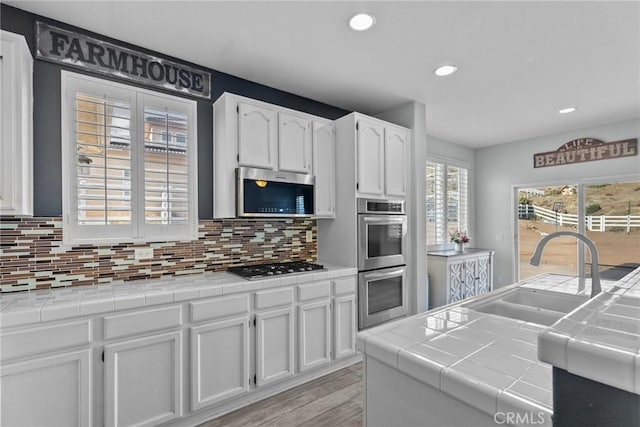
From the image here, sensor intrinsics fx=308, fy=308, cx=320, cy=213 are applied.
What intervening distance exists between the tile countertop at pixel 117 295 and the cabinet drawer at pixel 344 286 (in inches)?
12.0

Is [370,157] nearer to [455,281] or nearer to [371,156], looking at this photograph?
[371,156]

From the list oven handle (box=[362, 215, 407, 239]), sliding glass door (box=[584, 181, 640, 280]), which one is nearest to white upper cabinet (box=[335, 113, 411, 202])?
oven handle (box=[362, 215, 407, 239])

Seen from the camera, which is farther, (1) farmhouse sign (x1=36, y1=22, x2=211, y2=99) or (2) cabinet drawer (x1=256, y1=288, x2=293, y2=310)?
(2) cabinet drawer (x1=256, y1=288, x2=293, y2=310)

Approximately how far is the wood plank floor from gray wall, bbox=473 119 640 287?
13.2 ft

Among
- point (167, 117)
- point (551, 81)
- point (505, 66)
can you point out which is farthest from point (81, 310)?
point (551, 81)

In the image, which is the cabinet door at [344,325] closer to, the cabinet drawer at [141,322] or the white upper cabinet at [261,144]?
the white upper cabinet at [261,144]

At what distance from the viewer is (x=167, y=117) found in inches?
99.8

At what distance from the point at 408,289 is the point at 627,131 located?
147 inches

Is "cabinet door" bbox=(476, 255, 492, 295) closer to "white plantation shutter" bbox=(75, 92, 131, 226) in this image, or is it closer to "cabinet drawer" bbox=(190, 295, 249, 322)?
"cabinet drawer" bbox=(190, 295, 249, 322)

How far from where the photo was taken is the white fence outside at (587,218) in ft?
13.6

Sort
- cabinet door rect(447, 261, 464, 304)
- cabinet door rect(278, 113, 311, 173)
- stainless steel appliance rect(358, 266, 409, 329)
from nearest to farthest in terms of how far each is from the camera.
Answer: cabinet door rect(278, 113, 311, 173) < stainless steel appliance rect(358, 266, 409, 329) < cabinet door rect(447, 261, 464, 304)

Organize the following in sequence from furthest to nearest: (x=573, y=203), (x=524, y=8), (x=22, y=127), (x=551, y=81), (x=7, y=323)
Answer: (x=573, y=203) → (x=551, y=81) → (x=524, y=8) → (x=22, y=127) → (x=7, y=323)

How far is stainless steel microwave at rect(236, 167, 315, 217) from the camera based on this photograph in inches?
101

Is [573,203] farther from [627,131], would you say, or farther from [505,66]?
[505,66]
